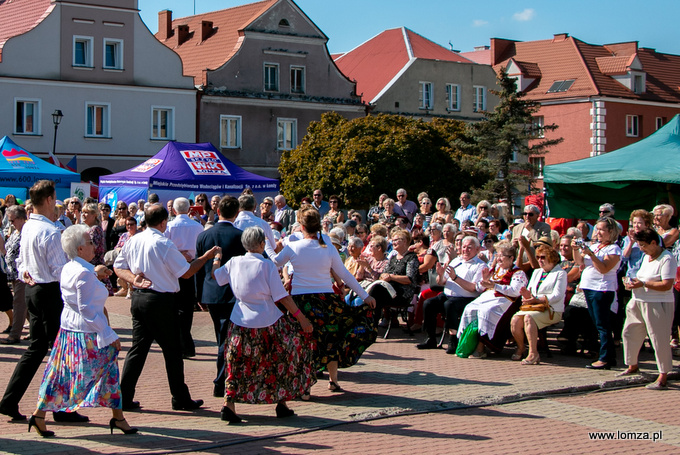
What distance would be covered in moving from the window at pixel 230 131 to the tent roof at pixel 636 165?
86.1ft

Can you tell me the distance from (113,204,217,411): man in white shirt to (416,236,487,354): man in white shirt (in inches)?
174

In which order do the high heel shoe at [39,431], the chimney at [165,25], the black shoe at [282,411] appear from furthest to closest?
the chimney at [165,25]
the black shoe at [282,411]
the high heel shoe at [39,431]

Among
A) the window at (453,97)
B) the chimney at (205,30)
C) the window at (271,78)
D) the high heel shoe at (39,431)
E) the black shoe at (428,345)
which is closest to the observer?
the high heel shoe at (39,431)

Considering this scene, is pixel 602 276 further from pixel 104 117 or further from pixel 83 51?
pixel 83 51

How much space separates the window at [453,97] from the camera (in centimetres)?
4662

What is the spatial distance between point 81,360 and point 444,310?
19.2ft

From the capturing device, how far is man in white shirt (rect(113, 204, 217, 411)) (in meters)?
7.32

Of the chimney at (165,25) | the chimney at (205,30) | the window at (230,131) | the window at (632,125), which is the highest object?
the chimney at (165,25)

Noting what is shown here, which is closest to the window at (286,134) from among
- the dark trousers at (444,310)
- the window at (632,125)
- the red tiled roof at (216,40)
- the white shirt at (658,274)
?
the red tiled roof at (216,40)

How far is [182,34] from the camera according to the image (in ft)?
147

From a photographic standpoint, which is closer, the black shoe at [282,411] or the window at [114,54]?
the black shoe at [282,411]

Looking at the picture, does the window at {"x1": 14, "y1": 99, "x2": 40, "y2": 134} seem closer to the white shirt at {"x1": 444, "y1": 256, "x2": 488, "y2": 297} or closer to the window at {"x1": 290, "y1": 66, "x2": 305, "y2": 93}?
the window at {"x1": 290, "y1": 66, "x2": 305, "y2": 93}

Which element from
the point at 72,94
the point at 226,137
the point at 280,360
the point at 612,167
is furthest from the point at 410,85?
the point at 280,360

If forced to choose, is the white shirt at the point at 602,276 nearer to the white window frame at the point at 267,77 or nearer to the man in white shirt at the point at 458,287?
the man in white shirt at the point at 458,287
